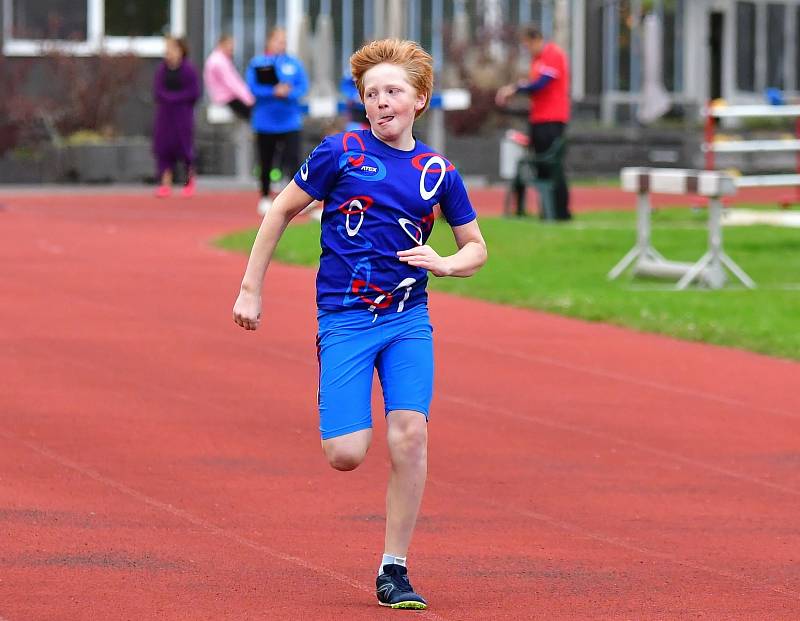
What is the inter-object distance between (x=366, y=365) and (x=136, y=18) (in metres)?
26.6

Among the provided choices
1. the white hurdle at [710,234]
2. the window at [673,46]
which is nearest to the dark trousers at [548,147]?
the white hurdle at [710,234]

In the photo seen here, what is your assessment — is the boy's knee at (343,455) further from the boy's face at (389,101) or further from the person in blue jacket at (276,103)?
the person in blue jacket at (276,103)

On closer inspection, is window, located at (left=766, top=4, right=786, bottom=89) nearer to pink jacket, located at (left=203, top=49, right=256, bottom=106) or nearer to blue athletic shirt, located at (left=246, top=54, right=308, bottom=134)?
pink jacket, located at (left=203, top=49, right=256, bottom=106)

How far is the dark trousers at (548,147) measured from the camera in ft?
67.3

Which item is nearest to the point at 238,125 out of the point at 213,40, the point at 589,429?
the point at 213,40

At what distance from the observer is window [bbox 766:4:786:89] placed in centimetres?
3722

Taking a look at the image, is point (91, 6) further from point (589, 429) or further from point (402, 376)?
point (402, 376)

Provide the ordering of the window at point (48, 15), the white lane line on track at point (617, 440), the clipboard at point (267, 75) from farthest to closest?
the window at point (48, 15) < the clipboard at point (267, 75) < the white lane line on track at point (617, 440)

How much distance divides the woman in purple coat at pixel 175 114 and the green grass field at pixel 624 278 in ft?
19.8

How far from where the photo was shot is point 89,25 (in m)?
31.0

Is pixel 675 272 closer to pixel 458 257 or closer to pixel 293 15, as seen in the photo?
pixel 458 257

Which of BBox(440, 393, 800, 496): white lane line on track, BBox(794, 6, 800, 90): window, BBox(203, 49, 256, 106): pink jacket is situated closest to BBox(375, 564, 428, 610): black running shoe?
BBox(440, 393, 800, 496): white lane line on track

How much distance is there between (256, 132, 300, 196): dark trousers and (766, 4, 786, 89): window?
18.0 metres

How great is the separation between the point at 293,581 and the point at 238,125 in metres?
23.9
